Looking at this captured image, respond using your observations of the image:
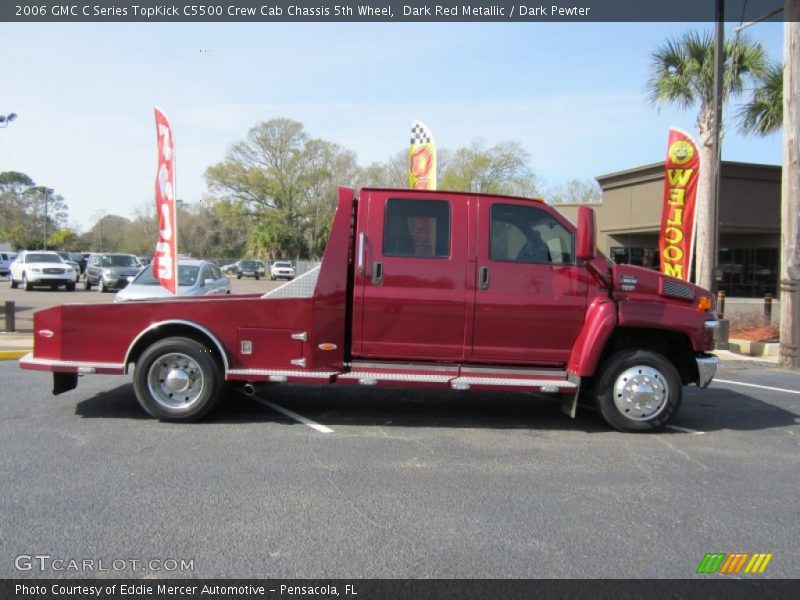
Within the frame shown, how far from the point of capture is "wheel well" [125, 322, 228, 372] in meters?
5.87

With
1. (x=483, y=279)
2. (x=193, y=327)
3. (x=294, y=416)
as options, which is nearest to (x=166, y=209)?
(x=193, y=327)

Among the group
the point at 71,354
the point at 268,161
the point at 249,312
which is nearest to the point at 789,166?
the point at 249,312

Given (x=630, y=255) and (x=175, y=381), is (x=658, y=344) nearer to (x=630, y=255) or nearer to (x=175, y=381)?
(x=175, y=381)

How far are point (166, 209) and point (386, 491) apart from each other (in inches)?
282

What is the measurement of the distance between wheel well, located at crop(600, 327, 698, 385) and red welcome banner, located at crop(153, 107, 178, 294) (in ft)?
22.1

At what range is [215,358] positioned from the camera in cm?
595

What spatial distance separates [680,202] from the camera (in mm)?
12359

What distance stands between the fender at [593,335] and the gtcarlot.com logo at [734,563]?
7.72ft

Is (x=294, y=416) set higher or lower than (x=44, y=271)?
lower

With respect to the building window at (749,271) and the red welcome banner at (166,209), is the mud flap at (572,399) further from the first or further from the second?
the building window at (749,271)

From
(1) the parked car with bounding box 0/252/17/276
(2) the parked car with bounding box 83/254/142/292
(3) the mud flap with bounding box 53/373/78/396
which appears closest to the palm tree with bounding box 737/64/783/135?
(3) the mud flap with bounding box 53/373/78/396

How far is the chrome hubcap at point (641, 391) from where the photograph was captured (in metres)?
5.91

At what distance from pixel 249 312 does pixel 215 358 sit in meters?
0.58

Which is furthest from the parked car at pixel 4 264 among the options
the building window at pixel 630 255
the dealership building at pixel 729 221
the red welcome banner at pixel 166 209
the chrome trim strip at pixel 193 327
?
the chrome trim strip at pixel 193 327
